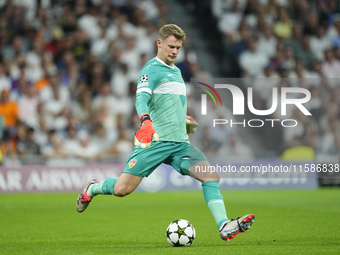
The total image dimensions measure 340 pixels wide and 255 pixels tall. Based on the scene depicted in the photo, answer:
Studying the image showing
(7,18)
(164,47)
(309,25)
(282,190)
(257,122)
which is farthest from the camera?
(309,25)

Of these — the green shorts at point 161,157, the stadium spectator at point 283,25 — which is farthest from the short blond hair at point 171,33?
the stadium spectator at point 283,25

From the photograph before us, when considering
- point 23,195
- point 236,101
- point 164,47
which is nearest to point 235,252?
point 164,47

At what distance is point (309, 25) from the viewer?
19422 millimetres

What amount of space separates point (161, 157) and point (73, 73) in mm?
10645

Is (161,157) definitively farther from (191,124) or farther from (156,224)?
(156,224)

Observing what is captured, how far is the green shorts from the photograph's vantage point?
591 cm

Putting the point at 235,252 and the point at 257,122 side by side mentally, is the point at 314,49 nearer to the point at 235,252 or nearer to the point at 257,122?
the point at 257,122

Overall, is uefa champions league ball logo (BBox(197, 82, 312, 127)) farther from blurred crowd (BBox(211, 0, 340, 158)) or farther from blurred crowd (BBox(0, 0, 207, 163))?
blurred crowd (BBox(0, 0, 207, 163))

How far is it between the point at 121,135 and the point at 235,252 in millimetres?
10344

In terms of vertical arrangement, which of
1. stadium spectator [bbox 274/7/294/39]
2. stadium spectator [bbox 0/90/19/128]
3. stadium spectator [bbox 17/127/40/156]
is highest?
stadium spectator [bbox 274/7/294/39]

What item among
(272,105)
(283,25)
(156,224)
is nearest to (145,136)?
(156,224)

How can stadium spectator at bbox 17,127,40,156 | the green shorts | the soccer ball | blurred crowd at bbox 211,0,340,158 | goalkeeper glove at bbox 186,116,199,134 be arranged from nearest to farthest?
1. the soccer ball
2. the green shorts
3. goalkeeper glove at bbox 186,116,199,134
4. stadium spectator at bbox 17,127,40,156
5. blurred crowd at bbox 211,0,340,158

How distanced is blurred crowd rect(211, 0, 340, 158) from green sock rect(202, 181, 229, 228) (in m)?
10.0

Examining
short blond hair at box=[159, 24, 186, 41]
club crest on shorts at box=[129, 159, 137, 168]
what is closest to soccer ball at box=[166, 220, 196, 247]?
club crest on shorts at box=[129, 159, 137, 168]
